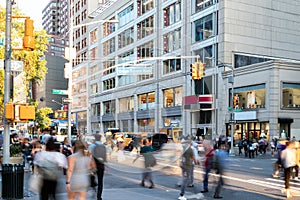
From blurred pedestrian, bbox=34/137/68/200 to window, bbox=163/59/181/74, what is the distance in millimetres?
42278

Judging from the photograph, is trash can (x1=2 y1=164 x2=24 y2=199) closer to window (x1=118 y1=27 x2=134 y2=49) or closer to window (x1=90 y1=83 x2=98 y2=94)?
window (x1=118 y1=27 x2=134 y2=49)

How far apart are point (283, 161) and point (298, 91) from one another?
2874cm

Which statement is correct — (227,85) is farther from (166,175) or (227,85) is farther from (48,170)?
(48,170)

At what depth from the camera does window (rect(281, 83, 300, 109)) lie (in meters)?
38.4

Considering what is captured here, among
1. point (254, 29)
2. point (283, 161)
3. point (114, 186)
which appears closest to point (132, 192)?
point (114, 186)

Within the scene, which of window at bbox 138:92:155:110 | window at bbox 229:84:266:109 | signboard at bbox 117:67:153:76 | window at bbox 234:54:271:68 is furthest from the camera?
window at bbox 138:92:155:110

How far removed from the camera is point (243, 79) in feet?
135

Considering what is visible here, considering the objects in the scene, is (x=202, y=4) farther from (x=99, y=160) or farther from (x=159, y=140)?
(x=99, y=160)

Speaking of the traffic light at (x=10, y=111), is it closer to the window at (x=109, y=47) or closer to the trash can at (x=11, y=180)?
the trash can at (x=11, y=180)

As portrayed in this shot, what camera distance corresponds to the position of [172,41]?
51719 millimetres

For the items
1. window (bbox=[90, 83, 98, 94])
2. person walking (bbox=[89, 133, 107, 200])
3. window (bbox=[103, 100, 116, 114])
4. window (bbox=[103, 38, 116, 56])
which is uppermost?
window (bbox=[103, 38, 116, 56])

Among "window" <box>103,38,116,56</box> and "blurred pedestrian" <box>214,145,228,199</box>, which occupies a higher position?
"window" <box>103,38,116,56</box>

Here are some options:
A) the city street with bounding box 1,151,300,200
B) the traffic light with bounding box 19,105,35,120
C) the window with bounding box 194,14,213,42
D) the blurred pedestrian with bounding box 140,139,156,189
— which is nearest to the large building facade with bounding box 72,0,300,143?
the window with bounding box 194,14,213,42

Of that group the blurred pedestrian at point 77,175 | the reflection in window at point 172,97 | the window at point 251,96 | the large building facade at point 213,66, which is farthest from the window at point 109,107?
the blurred pedestrian at point 77,175
